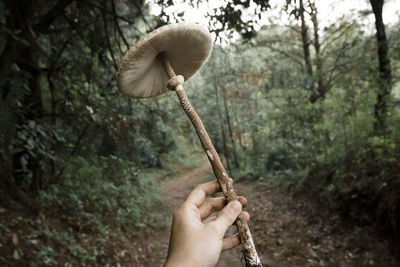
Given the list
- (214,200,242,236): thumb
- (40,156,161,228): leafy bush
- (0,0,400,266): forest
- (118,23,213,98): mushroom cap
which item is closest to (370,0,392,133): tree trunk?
(0,0,400,266): forest

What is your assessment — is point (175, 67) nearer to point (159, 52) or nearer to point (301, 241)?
point (159, 52)

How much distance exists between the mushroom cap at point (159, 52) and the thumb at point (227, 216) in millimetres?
1126

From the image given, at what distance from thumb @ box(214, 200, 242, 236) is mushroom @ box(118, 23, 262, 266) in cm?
10

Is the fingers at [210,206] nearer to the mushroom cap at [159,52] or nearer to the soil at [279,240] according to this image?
the mushroom cap at [159,52]

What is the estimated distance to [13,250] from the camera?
3.12 metres

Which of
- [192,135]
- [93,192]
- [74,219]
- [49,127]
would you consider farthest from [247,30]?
[192,135]

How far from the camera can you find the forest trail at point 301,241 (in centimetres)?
409

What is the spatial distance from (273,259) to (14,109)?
4.84 m

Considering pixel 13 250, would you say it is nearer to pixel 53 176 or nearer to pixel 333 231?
pixel 53 176

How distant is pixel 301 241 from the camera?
5.00m

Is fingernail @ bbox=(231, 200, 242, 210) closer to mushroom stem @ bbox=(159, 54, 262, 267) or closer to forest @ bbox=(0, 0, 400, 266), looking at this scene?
mushroom stem @ bbox=(159, 54, 262, 267)

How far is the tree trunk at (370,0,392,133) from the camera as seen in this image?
171 inches

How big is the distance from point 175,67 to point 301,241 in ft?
14.6

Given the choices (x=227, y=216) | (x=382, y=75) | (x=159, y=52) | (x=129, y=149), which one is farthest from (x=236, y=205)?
(x=129, y=149)
